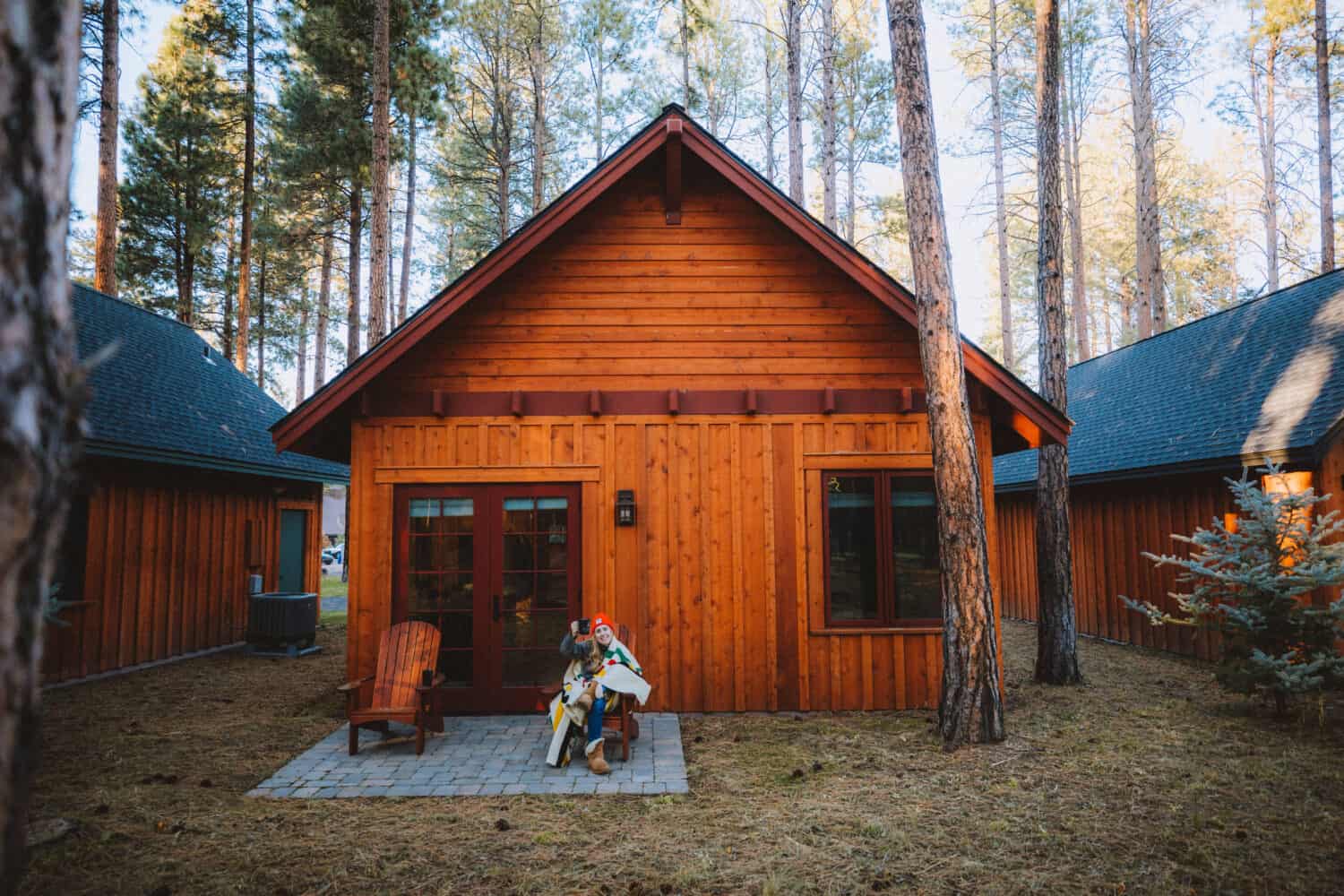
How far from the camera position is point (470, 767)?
18.4 ft

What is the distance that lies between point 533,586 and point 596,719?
1.89 m

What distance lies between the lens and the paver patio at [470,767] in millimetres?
5117

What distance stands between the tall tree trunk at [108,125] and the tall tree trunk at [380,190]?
4295 millimetres

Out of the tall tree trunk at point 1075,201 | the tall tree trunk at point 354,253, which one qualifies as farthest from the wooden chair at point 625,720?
the tall tree trunk at point 1075,201

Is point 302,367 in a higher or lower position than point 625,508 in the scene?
higher

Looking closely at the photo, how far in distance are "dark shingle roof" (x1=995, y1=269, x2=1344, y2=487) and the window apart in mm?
4545

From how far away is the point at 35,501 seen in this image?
1337 mm

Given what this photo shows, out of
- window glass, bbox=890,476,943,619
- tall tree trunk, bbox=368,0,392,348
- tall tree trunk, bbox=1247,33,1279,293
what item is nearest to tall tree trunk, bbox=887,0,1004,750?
window glass, bbox=890,476,943,619

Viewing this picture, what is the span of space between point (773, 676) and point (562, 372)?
11.7 ft

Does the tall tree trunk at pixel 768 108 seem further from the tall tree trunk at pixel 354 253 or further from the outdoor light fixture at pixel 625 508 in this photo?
the outdoor light fixture at pixel 625 508

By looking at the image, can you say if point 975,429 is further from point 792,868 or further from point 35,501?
point 35,501

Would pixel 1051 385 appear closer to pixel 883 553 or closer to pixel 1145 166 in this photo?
pixel 883 553

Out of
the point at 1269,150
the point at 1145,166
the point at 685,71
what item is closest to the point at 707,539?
the point at 685,71

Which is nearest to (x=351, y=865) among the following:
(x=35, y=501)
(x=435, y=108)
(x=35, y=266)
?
(x=35, y=501)
